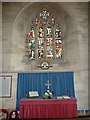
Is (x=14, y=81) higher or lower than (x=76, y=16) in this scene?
lower

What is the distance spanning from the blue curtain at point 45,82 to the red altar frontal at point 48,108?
1.37 meters

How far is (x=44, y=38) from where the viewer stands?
11195mm

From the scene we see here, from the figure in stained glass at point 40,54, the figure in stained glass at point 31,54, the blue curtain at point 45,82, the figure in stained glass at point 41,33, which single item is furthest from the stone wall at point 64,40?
the figure in stained glass at point 41,33

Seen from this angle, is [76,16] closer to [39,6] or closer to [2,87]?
[39,6]

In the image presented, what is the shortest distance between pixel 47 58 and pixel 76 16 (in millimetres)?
2559

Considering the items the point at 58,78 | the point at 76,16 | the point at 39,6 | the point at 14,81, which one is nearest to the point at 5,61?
the point at 14,81

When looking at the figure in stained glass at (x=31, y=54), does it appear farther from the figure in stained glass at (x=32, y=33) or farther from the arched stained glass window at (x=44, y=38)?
the figure in stained glass at (x=32, y=33)

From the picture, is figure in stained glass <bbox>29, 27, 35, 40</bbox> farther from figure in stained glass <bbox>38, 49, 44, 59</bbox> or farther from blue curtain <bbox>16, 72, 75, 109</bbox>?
blue curtain <bbox>16, 72, 75, 109</bbox>

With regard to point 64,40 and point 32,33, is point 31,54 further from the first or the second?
point 64,40

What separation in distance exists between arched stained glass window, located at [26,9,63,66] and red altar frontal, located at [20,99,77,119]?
2759 mm

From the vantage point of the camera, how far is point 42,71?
34.5ft

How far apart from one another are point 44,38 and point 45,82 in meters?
2.36

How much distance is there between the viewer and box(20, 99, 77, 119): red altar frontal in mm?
8688

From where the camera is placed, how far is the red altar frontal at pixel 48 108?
8.69 metres
